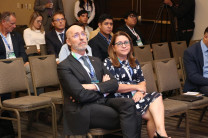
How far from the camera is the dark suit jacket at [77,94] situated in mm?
2982

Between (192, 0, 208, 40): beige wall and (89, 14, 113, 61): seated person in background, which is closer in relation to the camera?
(89, 14, 113, 61): seated person in background

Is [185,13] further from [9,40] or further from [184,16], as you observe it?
[9,40]

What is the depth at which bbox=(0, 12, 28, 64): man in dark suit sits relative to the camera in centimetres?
480

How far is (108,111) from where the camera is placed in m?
3.02

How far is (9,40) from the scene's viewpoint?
16.2ft

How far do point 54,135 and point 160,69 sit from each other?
135 centimetres

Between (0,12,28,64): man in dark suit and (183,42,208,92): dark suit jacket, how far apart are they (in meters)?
2.17

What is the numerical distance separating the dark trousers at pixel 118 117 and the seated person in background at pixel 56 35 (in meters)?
2.35

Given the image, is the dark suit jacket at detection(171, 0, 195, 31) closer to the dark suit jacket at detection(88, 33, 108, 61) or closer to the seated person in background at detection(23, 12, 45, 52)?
the dark suit jacket at detection(88, 33, 108, 61)

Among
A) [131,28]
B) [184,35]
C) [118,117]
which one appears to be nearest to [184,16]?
[184,35]

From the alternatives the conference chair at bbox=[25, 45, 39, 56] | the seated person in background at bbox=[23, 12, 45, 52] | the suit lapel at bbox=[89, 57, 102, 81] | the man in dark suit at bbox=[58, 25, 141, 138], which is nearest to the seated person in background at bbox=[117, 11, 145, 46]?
the seated person in background at bbox=[23, 12, 45, 52]

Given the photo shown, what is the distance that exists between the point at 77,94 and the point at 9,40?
233 cm

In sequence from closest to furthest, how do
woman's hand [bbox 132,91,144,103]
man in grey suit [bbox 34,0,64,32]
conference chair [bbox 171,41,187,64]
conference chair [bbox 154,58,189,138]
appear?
woman's hand [bbox 132,91,144,103] → conference chair [bbox 154,58,189,138] → conference chair [bbox 171,41,187,64] → man in grey suit [bbox 34,0,64,32]

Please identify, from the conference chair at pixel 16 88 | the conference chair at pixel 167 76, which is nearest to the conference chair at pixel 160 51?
the conference chair at pixel 167 76
